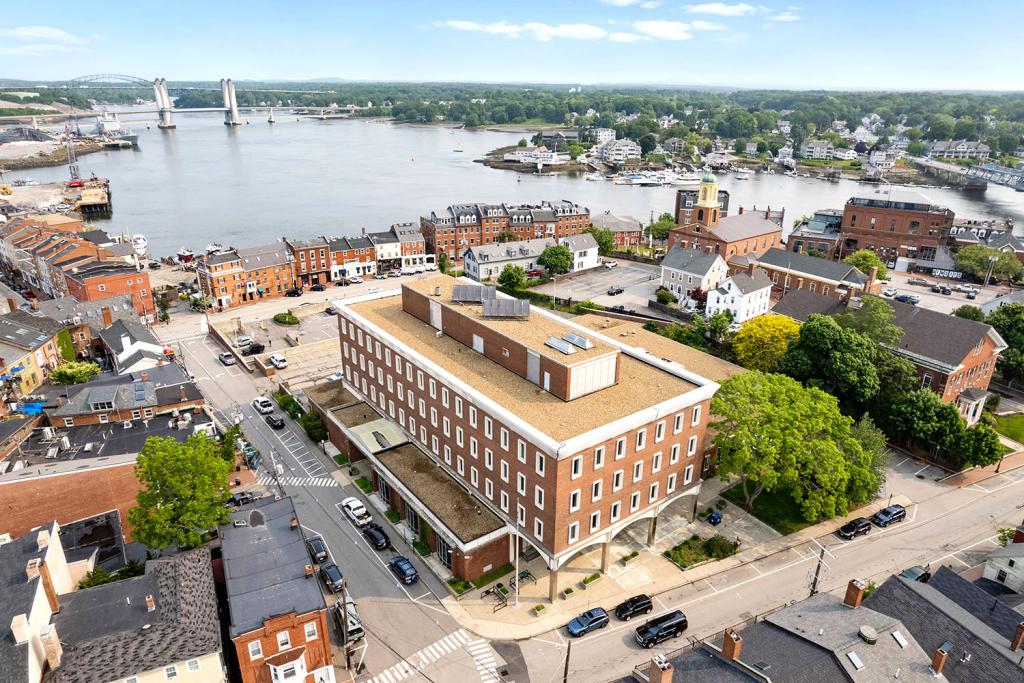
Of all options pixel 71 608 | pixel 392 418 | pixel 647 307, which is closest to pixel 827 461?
pixel 392 418

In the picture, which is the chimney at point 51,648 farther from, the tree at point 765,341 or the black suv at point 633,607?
the tree at point 765,341

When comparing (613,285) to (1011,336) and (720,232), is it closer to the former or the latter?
(720,232)

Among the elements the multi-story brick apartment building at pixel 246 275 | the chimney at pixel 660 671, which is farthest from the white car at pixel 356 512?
the multi-story brick apartment building at pixel 246 275

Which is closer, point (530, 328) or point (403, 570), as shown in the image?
point (403, 570)

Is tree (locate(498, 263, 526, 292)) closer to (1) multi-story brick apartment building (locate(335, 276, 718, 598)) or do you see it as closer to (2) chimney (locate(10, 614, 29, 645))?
(1) multi-story brick apartment building (locate(335, 276, 718, 598))

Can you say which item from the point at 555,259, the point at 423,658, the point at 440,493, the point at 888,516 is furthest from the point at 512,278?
the point at 423,658
